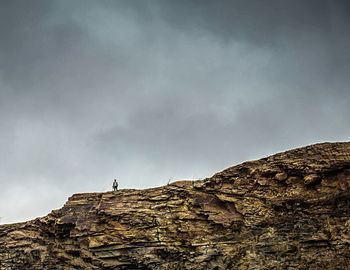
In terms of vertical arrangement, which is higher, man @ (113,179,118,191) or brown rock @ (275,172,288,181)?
man @ (113,179,118,191)

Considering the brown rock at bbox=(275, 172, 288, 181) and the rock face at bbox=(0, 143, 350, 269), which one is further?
the brown rock at bbox=(275, 172, 288, 181)

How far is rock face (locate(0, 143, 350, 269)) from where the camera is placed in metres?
19.7

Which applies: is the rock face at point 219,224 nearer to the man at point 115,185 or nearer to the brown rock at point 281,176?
the brown rock at point 281,176

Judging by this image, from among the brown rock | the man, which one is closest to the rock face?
the brown rock

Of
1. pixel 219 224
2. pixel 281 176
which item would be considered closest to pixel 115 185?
pixel 219 224

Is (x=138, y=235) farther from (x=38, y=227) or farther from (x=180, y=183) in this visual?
(x=38, y=227)


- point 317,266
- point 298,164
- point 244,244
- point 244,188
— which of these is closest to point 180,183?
point 244,188

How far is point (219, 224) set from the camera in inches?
840

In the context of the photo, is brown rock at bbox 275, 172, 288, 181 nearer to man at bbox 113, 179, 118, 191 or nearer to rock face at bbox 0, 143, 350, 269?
rock face at bbox 0, 143, 350, 269

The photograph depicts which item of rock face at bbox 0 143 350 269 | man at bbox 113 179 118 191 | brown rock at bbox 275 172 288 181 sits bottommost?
rock face at bbox 0 143 350 269

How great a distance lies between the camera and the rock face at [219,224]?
19703 mm

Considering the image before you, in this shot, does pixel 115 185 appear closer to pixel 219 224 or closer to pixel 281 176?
pixel 219 224

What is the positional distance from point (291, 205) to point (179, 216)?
5.98 metres

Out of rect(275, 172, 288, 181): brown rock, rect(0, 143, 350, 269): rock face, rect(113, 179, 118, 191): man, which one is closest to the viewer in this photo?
rect(0, 143, 350, 269): rock face
